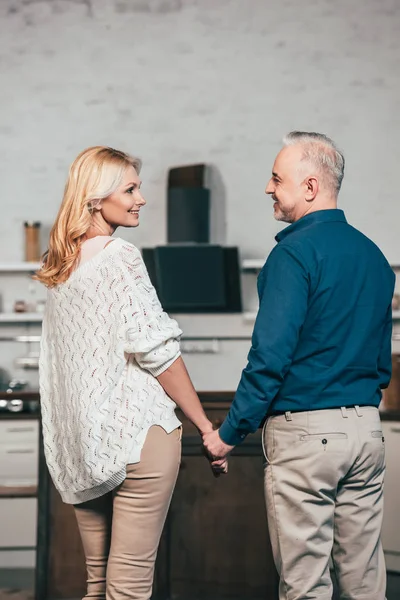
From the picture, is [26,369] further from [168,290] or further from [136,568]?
[136,568]

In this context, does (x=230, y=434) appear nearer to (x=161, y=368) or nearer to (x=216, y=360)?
(x=161, y=368)

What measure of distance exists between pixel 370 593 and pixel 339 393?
516 millimetres

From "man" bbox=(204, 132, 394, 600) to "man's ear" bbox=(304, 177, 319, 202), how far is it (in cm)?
5

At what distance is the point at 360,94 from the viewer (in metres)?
5.14

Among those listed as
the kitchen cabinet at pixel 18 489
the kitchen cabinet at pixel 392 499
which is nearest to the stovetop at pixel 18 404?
the kitchen cabinet at pixel 18 489

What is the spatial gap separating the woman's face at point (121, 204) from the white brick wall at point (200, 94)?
3081mm

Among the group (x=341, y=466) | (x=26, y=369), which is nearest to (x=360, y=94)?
(x=26, y=369)

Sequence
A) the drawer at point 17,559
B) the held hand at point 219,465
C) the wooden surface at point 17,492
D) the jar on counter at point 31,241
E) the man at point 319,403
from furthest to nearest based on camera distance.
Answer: the jar on counter at point 31,241 → the drawer at point 17,559 → the wooden surface at point 17,492 → the held hand at point 219,465 → the man at point 319,403

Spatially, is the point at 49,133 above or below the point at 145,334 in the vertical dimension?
above

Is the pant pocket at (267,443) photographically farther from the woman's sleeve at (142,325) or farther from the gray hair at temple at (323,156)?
the gray hair at temple at (323,156)

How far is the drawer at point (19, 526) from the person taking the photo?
4.32m

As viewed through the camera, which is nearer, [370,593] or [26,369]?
[370,593]

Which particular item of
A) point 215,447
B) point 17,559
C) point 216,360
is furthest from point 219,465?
point 216,360

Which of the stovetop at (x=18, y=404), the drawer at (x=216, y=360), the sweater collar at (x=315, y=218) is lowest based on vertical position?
the stovetop at (x=18, y=404)
